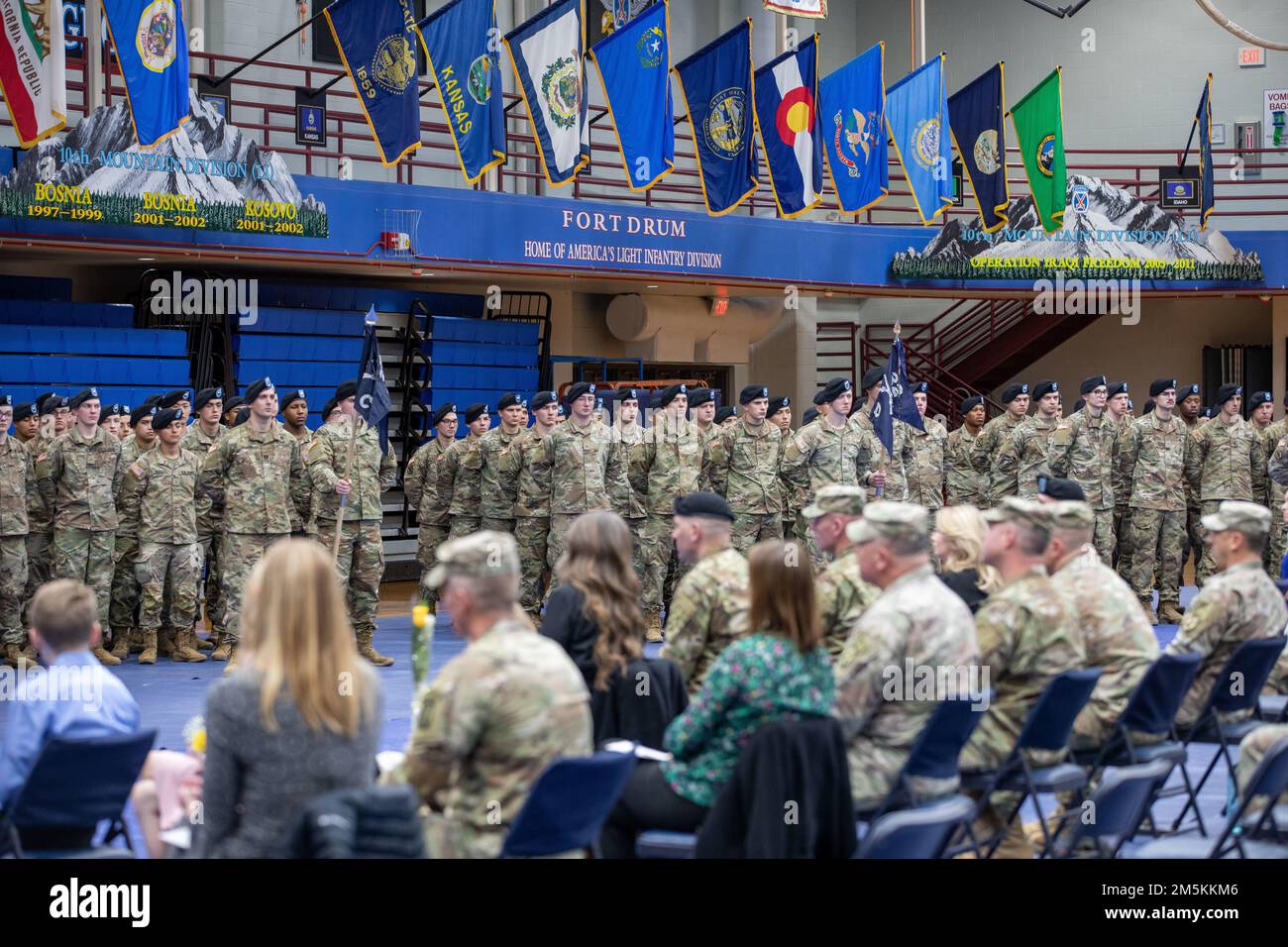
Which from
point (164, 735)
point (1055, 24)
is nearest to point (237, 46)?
point (164, 735)

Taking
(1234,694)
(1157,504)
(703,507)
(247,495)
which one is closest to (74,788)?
(703,507)

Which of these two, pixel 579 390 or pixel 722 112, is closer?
pixel 579 390

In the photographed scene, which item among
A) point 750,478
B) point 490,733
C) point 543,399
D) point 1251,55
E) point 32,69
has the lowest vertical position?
point 490,733

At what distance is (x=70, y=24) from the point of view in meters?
15.5

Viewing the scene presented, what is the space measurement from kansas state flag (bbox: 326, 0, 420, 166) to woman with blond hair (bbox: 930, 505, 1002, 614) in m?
8.04

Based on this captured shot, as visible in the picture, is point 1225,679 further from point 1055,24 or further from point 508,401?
point 1055,24

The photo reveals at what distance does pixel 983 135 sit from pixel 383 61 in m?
7.69

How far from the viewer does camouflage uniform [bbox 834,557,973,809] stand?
4.59 meters

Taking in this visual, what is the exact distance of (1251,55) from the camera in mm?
22359

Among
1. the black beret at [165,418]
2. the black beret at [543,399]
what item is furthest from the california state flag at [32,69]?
the black beret at [543,399]

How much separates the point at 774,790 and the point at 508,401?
8.27 metres

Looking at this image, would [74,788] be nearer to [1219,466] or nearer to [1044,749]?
[1044,749]

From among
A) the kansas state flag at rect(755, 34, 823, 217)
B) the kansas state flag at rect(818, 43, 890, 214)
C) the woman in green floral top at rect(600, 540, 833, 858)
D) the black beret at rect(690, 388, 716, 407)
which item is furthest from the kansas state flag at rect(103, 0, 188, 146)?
the woman in green floral top at rect(600, 540, 833, 858)

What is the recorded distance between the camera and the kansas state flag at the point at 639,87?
1412cm
